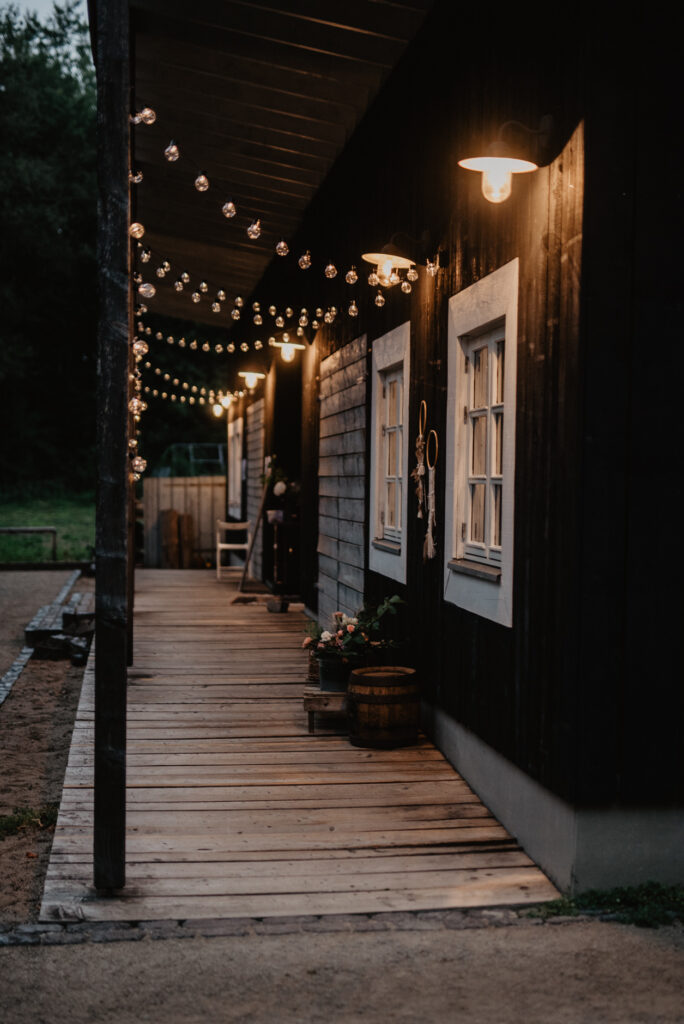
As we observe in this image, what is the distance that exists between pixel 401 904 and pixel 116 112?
306 centimetres

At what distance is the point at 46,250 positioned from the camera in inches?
1144

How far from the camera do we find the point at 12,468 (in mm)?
32312

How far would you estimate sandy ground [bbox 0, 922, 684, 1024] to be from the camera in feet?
10.3

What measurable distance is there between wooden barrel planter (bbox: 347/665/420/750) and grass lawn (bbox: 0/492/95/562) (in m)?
15.4

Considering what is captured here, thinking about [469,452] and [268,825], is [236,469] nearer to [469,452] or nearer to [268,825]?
[469,452]

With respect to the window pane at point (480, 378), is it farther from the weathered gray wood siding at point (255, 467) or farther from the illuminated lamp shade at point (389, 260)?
the weathered gray wood siding at point (255, 467)

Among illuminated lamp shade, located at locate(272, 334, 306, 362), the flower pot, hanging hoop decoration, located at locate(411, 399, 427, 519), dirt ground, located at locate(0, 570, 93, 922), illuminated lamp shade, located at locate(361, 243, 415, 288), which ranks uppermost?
illuminated lamp shade, located at locate(272, 334, 306, 362)

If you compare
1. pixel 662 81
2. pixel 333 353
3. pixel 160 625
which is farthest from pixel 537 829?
pixel 160 625

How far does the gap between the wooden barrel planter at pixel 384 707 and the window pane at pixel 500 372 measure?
171 cm

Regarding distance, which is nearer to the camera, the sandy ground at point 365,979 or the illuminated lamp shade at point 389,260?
the sandy ground at point 365,979

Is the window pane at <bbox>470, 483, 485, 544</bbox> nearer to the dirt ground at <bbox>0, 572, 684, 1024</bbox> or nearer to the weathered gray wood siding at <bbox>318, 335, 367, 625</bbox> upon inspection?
the dirt ground at <bbox>0, 572, 684, 1024</bbox>

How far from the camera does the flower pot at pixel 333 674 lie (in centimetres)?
640

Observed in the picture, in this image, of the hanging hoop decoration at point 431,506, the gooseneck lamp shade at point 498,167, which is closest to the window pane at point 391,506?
the hanging hoop decoration at point 431,506

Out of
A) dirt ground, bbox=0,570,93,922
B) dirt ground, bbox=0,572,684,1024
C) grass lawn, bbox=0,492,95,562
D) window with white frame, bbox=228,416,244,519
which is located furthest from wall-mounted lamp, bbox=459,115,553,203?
grass lawn, bbox=0,492,95,562
